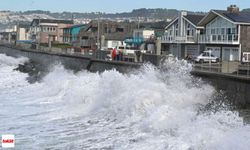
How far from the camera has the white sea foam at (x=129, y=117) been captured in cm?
1204

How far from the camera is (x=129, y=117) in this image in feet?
54.1

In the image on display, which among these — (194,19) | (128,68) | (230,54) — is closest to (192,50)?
(194,19)

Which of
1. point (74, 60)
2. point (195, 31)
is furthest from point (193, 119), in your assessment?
point (195, 31)

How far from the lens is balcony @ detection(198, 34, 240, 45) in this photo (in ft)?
148

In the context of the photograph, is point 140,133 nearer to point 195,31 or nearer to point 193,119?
point 193,119

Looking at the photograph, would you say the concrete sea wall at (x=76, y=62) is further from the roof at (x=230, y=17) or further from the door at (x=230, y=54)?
the roof at (x=230, y=17)

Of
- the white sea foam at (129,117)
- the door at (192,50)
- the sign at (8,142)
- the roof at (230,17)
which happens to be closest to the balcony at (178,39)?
the door at (192,50)

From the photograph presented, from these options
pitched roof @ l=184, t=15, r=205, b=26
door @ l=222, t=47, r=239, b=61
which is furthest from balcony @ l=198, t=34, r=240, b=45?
pitched roof @ l=184, t=15, r=205, b=26

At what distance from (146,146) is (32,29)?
397 ft

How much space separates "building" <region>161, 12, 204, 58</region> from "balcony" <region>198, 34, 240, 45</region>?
1.44 meters

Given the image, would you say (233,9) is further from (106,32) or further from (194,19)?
(106,32)

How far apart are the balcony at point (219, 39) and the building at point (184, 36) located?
4.73 feet

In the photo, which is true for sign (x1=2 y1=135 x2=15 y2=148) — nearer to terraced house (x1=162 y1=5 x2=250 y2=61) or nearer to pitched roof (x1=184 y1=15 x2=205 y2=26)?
terraced house (x1=162 y1=5 x2=250 y2=61)

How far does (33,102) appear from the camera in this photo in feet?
77.5
